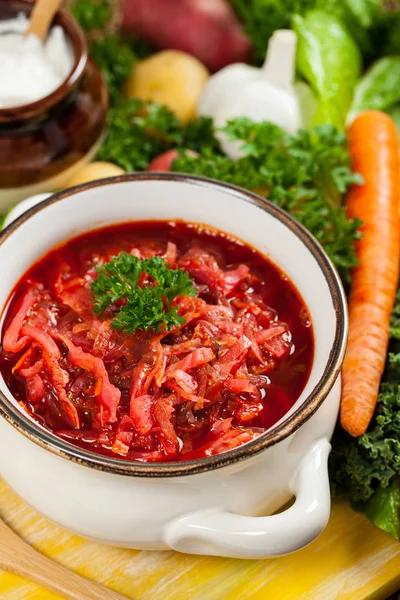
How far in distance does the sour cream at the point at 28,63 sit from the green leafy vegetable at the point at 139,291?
4.16 feet

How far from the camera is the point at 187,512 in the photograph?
225 centimetres

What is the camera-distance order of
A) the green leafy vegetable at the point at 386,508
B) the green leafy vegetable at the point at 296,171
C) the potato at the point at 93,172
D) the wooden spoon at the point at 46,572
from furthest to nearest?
the potato at the point at 93,172, the green leafy vegetable at the point at 296,171, the green leafy vegetable at the point at 386,508, the wooden spoon at the point at 46,572

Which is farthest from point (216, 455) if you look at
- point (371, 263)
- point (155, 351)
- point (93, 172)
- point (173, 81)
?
point (173, 81)

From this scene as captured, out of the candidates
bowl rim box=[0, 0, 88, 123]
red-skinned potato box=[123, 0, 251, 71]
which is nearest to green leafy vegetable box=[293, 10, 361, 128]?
red-skinned potato box=[123, 0, 251, 71]

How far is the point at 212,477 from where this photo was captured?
2.19 metres

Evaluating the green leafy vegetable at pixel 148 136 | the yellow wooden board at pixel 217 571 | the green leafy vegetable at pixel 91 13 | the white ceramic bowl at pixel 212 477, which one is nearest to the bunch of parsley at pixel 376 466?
the yellow wooden board at pixel 217 571

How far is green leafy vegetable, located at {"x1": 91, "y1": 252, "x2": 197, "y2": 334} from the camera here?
97.7 inches

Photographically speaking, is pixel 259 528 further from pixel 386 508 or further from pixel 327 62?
pixel 327 62

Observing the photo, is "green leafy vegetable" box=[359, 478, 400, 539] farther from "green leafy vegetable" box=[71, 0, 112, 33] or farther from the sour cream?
"green leafy vegetable" box=[71, 0, 112, 33]

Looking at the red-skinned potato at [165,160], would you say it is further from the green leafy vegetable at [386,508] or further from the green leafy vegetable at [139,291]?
the green leafy vegetable at [386,508]

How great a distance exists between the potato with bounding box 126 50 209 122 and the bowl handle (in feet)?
7.97

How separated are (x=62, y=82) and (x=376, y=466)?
2.11 m

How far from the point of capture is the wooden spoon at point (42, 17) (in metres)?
3.61

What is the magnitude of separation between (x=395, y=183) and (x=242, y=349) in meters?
1.69
